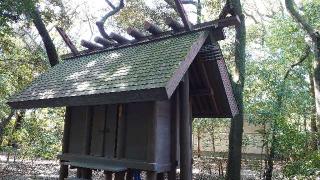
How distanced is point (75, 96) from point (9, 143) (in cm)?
1569

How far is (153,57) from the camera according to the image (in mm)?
7426

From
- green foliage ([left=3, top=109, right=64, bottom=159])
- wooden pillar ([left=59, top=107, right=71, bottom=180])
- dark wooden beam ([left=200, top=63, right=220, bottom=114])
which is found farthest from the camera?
green foliage ([left=3, top=109, right=64, bottom=159])

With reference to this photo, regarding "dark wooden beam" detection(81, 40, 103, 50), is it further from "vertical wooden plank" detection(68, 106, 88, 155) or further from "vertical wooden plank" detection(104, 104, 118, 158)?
"vertical wooden plank" detection(104, 104, 118, 158)

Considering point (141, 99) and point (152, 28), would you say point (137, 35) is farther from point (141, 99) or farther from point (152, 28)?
point (141, 99)

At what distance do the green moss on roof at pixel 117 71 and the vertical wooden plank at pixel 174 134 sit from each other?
0.99m

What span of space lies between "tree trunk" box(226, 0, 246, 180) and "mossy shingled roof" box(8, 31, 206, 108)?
4.32 metres

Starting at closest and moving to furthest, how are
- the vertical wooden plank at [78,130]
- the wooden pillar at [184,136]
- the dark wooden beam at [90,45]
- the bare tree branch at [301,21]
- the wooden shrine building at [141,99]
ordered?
the wooden shrine building at [141,99] < the wooden pillar at [184,136] < the vertical wooden plank at [78,130] < the dark wooden beam at [90,45] < the bare tree branch at [301,21]

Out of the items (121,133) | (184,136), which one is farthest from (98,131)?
(184,136)

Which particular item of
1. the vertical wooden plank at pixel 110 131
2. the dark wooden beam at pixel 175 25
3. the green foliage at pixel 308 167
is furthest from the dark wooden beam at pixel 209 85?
the green foliage at pixel 308 167

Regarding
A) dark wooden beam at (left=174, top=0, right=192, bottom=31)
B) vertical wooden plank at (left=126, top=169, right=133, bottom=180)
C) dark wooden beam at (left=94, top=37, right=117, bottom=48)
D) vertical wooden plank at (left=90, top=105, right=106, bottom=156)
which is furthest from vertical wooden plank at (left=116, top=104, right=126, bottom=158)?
dark wooden beam at (left=94, top=37, right=117, bottom=48)

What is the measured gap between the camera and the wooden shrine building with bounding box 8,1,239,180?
21.9ft

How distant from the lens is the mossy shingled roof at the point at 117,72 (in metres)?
6.53

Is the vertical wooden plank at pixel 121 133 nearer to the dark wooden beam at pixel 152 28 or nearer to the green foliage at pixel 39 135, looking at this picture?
the dark wooden beam at pixel 152 28

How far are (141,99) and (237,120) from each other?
6.32m
